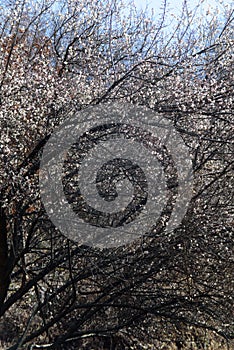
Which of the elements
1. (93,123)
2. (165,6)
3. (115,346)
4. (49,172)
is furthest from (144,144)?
(115,346)

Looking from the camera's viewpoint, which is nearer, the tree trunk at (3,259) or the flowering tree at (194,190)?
the flowering tree at (194,190)

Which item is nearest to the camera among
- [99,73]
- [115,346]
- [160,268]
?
[160,268]

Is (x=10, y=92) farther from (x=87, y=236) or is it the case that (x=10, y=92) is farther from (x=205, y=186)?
(x=205, y=186)

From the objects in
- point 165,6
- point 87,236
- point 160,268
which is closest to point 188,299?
point 160,268

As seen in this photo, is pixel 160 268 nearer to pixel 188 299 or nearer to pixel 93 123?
pixel 188 299

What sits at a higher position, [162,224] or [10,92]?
[10,92]

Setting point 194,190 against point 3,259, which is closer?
point 194,190

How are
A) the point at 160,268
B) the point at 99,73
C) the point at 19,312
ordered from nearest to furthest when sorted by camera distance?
the point at 160,268, the point at 99,73, the point at 19,312

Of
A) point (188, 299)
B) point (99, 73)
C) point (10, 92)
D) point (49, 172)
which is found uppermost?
point (99, 73)

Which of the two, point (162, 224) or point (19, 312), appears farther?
point (19, 312)

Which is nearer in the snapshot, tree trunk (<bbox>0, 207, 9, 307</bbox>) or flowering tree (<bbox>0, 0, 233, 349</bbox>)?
flowering tree (<bbox>0, 0, 233, 349</bbox>)
